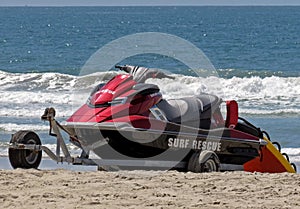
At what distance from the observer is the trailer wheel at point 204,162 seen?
7.93 meters

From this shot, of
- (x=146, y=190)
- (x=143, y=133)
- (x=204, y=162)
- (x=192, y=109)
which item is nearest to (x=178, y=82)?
(x=192, y=109)

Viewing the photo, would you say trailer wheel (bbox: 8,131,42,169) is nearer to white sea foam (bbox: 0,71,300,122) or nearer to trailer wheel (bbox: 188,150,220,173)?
trailer wheel (bbox: 188,150,220,173)

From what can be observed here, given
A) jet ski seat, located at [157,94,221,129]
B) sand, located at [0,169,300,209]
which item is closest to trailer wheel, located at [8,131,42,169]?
sand, located at [0,169,300,209]

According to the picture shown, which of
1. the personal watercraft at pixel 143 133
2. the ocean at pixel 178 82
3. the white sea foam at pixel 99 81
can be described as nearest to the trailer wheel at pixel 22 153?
the personal watercraft at pixel 143 133

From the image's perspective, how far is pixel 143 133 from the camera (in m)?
7.62

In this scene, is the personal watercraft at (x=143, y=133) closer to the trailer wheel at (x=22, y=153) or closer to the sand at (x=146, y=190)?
the trailer wheel at (x=22, y=153)

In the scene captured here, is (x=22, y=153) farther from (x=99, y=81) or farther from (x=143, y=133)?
(x=99, y=81)

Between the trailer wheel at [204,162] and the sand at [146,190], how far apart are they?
1.38ft

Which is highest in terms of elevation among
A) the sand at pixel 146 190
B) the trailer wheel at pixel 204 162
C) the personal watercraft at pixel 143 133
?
the personal watercraft at pixel 143 133

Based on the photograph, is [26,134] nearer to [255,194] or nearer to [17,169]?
[17,169]

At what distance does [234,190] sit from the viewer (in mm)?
6695

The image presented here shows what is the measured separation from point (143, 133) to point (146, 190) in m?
1.12

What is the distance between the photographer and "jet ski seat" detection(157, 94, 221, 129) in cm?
802

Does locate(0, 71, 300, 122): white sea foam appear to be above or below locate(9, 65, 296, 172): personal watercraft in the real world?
above
